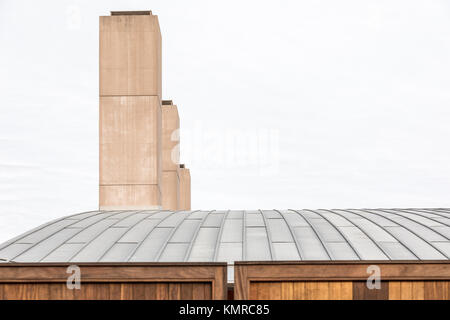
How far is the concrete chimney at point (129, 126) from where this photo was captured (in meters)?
30.7

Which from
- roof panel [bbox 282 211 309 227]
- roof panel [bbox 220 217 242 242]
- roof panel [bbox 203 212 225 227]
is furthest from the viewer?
roof panel [bbox 203 212 225 227]

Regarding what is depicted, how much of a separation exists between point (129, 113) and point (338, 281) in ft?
65.3

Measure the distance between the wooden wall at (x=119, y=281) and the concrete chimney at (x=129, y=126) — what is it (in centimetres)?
1676

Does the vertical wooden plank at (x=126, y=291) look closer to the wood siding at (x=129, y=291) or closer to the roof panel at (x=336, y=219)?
the wood siding at (x=129, y=291)

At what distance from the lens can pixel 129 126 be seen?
101 feet

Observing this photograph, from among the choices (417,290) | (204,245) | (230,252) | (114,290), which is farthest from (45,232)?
(417,290)

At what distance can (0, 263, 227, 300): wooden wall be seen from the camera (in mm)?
13164

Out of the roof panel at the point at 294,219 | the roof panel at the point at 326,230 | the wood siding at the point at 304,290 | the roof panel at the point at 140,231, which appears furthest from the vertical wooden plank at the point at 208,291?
the roof panel at the point at 294,219

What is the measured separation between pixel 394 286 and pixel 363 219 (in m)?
8.09

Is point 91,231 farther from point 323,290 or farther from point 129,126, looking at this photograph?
point 129,126

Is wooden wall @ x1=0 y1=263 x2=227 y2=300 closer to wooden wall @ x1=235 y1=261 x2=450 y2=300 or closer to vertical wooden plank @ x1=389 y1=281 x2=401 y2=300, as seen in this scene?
wooden wall @ x1=235 y1=261 x2=450 y2=300

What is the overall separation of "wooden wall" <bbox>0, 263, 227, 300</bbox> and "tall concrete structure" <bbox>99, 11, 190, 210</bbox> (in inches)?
653

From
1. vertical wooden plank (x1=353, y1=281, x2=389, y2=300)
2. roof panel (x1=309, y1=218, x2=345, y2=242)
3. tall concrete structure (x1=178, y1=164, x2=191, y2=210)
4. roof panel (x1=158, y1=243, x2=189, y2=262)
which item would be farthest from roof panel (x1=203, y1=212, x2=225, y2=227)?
tall concrete structure (x1=178, y1=164, x2=191, y2=210)
